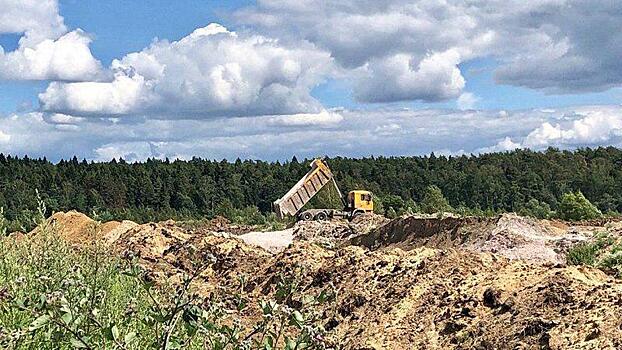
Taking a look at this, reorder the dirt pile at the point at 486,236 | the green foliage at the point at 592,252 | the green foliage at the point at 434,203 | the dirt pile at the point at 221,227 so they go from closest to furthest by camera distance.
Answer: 1. the green foliage at the point at 592,252
2. the dirt pile at the point at 486,236
3. the dirt pile at the point at 221,227
4. the green foliage at the point at 434,203

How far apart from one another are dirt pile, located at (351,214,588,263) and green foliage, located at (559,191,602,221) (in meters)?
5.39

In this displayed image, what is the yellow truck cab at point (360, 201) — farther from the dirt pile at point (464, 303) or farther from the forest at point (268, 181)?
the dirt pile at point (464, 303)

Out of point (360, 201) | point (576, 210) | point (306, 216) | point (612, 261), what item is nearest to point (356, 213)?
point (360, 201)

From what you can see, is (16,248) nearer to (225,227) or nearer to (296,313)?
(296,313)

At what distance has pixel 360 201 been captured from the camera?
39.7 meters

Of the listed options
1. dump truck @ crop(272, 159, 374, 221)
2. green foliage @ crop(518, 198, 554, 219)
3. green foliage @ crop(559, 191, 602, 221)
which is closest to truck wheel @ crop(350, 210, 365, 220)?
dump truck @ crop(272, 159, 374, 221)

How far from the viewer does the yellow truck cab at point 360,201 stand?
129ft

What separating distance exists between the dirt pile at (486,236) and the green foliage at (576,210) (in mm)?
5392

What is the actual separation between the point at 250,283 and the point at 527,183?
45657mm

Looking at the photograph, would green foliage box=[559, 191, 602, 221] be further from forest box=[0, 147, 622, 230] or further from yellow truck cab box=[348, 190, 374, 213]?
forest box=[0, 147, 622, 230]

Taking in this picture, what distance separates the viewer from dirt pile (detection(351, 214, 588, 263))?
21.7 meters

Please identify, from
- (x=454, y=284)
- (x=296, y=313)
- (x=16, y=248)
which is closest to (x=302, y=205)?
(x=454, y=284)

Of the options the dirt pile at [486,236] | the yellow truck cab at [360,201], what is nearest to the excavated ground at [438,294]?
the dirt pile at [486,236]

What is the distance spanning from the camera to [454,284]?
11.3m
